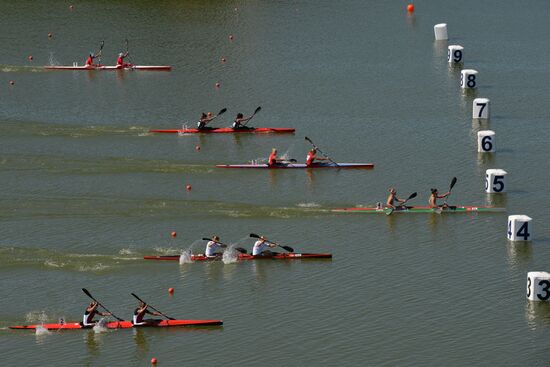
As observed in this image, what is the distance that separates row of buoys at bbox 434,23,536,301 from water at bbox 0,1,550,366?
1.49 ft

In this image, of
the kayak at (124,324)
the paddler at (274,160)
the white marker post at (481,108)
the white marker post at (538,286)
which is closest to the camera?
the kayak at (124,324)

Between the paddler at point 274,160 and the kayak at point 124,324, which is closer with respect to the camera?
the kayak at point 124,324

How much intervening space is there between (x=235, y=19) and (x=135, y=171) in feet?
95.0

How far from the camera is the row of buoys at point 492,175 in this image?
39812mm

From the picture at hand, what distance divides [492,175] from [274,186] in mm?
8233

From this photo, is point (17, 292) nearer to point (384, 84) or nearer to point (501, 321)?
point (501, 321)

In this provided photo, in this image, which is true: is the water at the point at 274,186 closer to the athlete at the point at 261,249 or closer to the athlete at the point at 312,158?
the athlete at the point at 261,249

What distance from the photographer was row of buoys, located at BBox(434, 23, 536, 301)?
3981cm

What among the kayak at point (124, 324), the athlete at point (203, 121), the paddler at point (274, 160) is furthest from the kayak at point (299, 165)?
the kayak at point (124, 324)

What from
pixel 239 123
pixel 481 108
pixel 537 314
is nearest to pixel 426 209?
pixel 537 314

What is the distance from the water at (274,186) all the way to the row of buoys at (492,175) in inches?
17.8

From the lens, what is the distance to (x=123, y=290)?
41.1 meters

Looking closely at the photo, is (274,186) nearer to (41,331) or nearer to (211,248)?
(211,248)

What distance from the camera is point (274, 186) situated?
50844 mm
